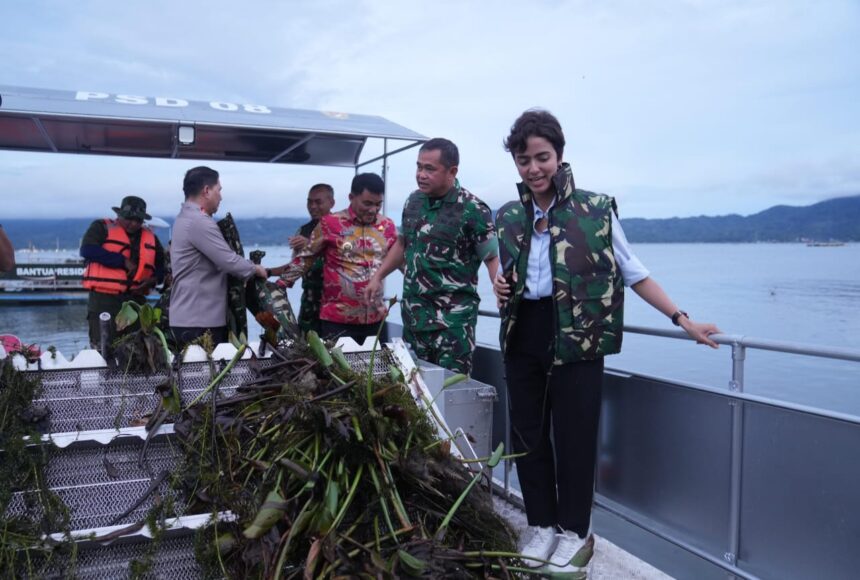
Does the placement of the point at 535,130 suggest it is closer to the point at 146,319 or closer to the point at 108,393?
the point at 146,319

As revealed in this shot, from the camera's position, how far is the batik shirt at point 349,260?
15.3 feet

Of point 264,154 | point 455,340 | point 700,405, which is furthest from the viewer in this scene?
point 264,154

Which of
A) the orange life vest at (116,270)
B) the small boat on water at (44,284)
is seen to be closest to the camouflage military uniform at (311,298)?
the orange life vest at (116,270)

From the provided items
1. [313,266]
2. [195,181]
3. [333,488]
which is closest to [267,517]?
[333,488]

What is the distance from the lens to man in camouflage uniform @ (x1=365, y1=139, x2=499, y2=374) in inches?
146

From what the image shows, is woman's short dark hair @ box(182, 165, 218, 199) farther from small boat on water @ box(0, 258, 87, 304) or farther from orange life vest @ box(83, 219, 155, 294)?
small boat on water @ box(0, 258, 87, 304)

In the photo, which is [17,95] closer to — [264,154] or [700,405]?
[264,154]

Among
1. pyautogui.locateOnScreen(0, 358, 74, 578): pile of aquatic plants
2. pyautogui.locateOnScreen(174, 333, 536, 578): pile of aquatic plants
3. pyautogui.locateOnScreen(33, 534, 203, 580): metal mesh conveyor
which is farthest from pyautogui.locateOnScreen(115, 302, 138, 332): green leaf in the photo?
pyautogui.locateOnScreen(33, 534, 203, 580): metal mesh conveyor

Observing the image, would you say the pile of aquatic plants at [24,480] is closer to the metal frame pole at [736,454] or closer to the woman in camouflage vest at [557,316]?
the woman in camouflage vest at [557,316]

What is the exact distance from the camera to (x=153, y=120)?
4676 millimetres

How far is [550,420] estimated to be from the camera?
119 inches

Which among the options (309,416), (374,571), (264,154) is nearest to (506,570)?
(374,571)

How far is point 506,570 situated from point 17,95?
4542 millimetres

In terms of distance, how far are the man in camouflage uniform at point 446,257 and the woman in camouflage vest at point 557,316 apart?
764mm
